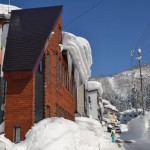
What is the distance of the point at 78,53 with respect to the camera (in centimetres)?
2942

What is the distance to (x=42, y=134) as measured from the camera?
16625mm

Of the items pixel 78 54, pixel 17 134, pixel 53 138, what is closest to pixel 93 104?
pixel 78 54

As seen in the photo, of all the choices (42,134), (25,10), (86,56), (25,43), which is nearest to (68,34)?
(86,56)

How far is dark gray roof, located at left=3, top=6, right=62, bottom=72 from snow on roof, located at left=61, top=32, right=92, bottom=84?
5.05 metres

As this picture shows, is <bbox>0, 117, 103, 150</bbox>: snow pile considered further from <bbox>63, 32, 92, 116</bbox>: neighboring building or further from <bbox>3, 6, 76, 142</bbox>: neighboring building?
<bbox>63, 32, 92, 116</bbox>: neighboring building

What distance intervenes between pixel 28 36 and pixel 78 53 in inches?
336

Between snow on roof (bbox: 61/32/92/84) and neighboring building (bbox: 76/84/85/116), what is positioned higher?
snow on roof (bbox: 61/32/92/84)

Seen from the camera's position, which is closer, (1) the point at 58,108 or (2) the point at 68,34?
(1) the point at 58,108

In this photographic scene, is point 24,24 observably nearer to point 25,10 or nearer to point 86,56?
point 25,10

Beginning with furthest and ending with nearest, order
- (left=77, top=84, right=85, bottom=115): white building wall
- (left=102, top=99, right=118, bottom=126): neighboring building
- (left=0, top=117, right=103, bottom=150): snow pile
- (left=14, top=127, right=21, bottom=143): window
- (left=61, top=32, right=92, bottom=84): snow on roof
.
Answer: (left=102, top=99, right=118, bottom=126): neighboring building, (left=77, top=84, right=85, bottom=115): white building wall, (left=61, top=32, right=92, bottom=84): snow on roof, (left=14, top=127, right=21, bottom=143): window, (left=0, top=117, right=103, bottom=150): snow pile

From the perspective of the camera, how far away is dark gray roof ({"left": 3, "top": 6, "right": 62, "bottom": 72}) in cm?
2014

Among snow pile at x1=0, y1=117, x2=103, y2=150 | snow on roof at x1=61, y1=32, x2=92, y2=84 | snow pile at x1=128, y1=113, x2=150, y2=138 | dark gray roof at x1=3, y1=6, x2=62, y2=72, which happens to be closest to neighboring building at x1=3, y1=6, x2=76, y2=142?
dark gray roof at x1=3, y1=6, x2=62, y2=72

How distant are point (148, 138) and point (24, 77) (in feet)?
39.7

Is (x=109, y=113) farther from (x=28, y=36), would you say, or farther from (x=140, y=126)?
(x=28, y=36)
